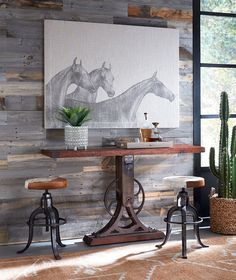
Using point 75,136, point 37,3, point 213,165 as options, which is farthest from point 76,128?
point 213,165

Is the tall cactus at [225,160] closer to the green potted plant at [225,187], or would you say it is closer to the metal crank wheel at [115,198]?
the green potted plant at [225,187]

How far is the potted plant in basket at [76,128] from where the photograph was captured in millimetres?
4211

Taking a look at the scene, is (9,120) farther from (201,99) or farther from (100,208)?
(201,99)

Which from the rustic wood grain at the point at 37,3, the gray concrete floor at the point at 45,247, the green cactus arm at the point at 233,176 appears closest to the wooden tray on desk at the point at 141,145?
the green cactus arm at the point at 233,176

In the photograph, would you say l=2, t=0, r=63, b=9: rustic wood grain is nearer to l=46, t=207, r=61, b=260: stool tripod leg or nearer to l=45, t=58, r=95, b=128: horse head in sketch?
l=45, t=58, r=95, b=128: horse head in sketch

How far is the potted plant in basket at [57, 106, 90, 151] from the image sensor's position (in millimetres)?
4211

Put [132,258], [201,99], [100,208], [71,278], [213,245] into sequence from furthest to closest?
[201,99] → [100,208] → [213,245] → [132,258] → [71,278]

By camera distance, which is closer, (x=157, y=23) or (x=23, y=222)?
(x=23, y=222)

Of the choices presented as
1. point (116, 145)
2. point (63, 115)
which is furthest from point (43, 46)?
point (116, 145)

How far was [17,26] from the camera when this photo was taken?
436 cm

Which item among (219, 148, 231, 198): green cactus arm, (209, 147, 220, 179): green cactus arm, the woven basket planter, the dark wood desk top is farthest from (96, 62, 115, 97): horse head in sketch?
the woven basket planter

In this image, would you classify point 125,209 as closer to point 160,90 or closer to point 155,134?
point 155,134

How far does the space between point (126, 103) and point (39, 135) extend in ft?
3.10

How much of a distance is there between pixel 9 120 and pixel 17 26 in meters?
0.90
